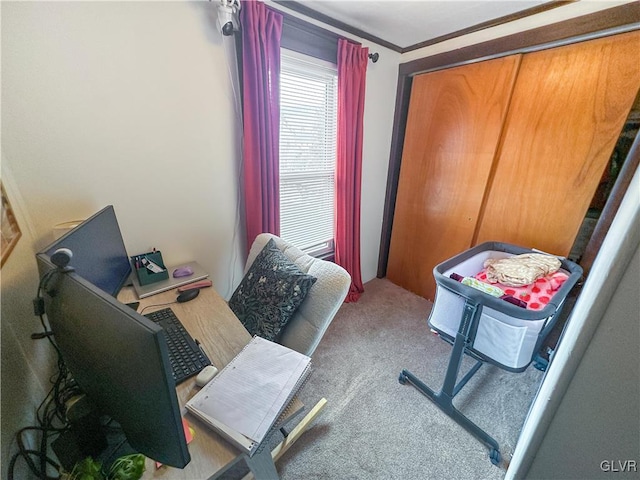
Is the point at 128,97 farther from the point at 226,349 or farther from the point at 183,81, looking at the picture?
the point at 226,349

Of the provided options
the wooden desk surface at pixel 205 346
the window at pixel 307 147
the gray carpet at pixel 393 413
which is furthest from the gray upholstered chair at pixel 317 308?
the window at pixel 307 147

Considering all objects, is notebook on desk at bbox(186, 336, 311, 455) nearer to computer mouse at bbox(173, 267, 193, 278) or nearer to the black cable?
the black cable

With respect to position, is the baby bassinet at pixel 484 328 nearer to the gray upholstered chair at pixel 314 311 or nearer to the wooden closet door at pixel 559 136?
the wooden closet door at pixel 559 136

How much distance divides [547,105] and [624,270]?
1.79 m

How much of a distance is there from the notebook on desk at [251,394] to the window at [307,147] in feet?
4.14

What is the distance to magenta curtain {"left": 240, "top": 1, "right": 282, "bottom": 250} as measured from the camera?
1.36m

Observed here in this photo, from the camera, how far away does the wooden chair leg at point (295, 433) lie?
1.11m

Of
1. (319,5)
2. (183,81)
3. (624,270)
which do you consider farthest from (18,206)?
(319,5)

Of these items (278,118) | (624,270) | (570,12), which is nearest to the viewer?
(624,270)

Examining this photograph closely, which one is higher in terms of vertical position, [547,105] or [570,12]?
[570,12]

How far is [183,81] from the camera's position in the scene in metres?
Result: 1.28

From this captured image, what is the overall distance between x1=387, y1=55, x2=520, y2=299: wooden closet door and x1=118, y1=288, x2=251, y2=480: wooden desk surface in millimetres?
1971

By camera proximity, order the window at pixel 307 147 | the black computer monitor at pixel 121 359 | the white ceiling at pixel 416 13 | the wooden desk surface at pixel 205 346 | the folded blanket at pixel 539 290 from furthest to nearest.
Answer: the window at pixel 307 147 < the white ceiling at pixel 416 13 < the folded blanket at pixel 539 290 < the wooden desk surface at pixel 205 346 < the black computer monitor at pixel 121 359

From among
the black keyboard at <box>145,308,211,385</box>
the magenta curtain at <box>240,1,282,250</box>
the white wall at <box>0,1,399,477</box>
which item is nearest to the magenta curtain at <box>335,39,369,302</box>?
the magenta curtain at <box>240,1,282,250</box>
